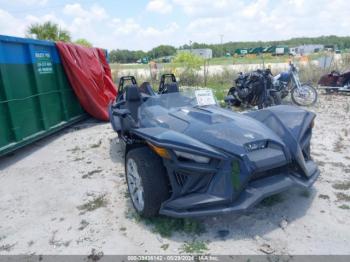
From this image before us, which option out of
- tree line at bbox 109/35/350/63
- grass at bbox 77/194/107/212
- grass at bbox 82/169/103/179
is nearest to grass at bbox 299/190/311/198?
grass at bbox 77/194/107/212

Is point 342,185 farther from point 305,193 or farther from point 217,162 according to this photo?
point 217,162

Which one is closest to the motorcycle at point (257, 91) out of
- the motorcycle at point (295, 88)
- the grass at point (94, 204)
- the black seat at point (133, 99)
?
the motorcycle at point (295, 88)

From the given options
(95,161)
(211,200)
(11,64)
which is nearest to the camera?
(211,200)

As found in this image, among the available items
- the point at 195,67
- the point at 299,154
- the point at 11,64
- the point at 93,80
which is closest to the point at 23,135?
the point at 11,64

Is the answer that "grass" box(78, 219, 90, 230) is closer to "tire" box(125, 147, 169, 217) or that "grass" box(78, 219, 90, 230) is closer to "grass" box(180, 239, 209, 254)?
"tire" box(125, 147, 169, 217)

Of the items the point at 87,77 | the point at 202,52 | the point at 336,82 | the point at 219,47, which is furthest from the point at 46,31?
the point at 219,47

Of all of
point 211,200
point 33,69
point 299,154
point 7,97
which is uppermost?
point 33,69

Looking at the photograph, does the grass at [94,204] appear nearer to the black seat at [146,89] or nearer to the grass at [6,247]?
the grass at [6,247]

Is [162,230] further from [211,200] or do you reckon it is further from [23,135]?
[23,135]

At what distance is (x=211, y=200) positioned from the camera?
2709 millimetres

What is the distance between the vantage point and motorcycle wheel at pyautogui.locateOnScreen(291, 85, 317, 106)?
360 inches

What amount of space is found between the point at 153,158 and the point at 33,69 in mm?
4646

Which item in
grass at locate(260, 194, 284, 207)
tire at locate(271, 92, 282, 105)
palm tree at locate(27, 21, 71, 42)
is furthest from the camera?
palm tree at locate(27, 21, 71, 42)

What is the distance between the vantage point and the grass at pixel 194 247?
2.72 metres
